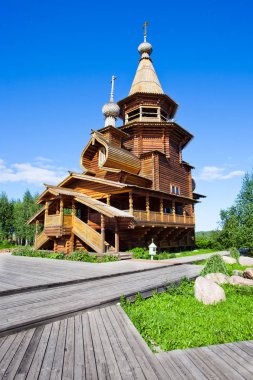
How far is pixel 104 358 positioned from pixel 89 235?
44.4ft

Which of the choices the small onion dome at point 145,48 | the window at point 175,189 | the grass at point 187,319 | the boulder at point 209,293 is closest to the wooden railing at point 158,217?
the window at point 175,189

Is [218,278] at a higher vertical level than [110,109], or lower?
lower

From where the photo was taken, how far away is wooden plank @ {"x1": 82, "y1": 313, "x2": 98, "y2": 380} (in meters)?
3.09

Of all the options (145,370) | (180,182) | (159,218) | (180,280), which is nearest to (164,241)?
(159,218)

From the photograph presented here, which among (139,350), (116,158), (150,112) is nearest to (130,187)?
(116,158)

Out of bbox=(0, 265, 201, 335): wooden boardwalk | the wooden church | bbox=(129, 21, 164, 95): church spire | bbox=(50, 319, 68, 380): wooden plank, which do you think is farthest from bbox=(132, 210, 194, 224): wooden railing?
bbox=(129, 21, 164, 95): church spire

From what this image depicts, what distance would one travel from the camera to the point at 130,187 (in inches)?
705

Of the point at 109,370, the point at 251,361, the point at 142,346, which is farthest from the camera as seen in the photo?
the point at 142,346

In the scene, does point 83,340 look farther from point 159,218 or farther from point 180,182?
point 180,182

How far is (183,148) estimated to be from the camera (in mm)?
30172

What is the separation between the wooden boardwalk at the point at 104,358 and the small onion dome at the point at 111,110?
25.4 m

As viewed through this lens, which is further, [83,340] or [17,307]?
[17,307]

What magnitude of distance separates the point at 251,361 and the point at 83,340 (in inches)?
102

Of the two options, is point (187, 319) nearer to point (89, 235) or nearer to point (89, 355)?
point (89, 355)
